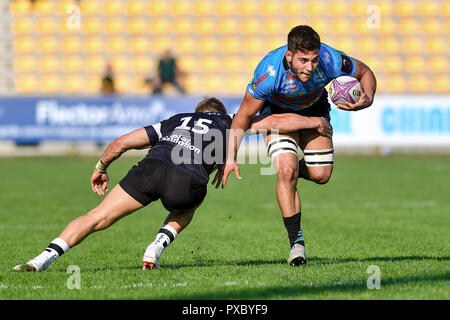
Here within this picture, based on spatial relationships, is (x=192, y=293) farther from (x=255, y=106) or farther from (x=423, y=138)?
(x=423, y=138)

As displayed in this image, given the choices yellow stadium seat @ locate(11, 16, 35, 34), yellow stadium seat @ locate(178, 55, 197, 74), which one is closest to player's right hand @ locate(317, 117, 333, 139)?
yellow stadium seat @ locate(178, 55, 197, 74)

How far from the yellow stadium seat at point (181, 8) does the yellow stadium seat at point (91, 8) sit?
2.20 metres

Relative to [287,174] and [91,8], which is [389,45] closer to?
[91,8]

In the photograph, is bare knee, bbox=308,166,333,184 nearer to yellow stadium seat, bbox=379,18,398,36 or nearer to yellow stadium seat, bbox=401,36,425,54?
yellow stadium seat, bbox=379,18,398,36

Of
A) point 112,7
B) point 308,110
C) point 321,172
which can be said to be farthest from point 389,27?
point 321,172

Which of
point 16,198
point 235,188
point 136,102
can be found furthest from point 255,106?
point 136,102

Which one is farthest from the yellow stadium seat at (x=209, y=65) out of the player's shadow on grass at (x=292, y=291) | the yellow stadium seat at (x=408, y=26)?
the player's shadow on grass at (x=292, y=291)

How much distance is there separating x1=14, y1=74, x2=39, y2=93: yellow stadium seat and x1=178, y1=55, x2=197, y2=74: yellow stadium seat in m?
4.42

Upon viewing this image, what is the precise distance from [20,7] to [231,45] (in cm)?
658

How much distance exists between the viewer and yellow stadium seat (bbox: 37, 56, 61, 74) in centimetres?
2430

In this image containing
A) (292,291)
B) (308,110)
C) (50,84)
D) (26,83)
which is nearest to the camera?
(292,291)

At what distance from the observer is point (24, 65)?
24.0m
